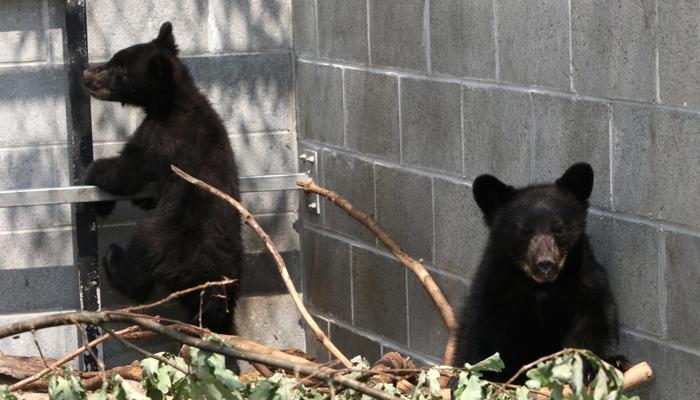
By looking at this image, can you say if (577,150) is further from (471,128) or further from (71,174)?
(71,174)

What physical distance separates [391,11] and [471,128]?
3.88 ft

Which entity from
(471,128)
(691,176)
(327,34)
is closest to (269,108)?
(327,34)

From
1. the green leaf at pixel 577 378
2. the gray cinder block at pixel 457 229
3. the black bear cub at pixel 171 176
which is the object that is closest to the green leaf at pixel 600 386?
the green leaf at pixel 577 378

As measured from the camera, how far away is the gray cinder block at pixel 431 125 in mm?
6934

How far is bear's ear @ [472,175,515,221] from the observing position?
5.71m

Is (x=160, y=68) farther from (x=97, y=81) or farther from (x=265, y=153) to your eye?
(x=265, y=153)

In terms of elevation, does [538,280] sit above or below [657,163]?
below

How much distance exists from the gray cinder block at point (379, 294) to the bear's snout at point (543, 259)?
2290 mm

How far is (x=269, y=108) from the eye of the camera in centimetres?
916

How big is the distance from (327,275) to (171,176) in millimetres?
1292

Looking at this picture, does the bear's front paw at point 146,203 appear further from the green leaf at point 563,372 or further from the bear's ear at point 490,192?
the green leaf at point 563,372

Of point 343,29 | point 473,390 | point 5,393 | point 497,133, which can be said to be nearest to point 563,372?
point 473,390

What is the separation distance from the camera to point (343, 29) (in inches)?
326

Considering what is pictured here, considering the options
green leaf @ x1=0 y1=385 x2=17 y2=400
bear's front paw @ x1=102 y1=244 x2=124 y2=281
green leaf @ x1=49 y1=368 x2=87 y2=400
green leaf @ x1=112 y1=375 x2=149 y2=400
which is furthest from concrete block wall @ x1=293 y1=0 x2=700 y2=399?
green leaf @ x1=0 y1=385 x2=17 y2=400
